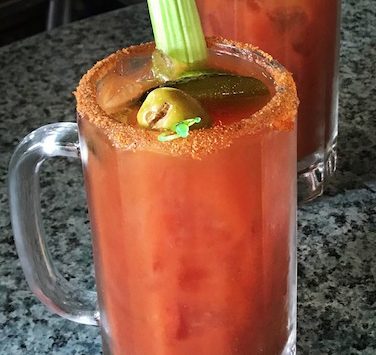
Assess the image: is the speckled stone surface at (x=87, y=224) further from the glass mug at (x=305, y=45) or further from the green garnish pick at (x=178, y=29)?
the green garnish pick at (x=178, y=29)

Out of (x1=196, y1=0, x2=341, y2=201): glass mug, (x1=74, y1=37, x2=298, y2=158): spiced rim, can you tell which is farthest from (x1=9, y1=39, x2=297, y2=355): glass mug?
(x1=196, y1=0, x2=341, y2=201): glass mug

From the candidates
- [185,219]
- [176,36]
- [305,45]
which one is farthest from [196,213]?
[305,45]

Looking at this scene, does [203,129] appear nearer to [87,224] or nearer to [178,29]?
[178,29]

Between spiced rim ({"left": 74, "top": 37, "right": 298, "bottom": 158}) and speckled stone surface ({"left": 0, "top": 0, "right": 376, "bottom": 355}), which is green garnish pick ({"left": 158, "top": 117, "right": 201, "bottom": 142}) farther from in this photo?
speckled stone surface ({"left": 0, "top": 0, "right": 376, "bottom": 355})

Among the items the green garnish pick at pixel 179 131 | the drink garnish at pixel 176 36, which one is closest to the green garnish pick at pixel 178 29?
the drink garnish at pixel 176 36

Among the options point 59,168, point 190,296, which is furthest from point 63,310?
point 59,168

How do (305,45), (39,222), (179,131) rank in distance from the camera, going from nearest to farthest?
1. (179,131)
2. (39,222)
3. (305,45)

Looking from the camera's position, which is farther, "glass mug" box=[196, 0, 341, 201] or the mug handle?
"glass mug" box=[196, 0, 341, 201]
